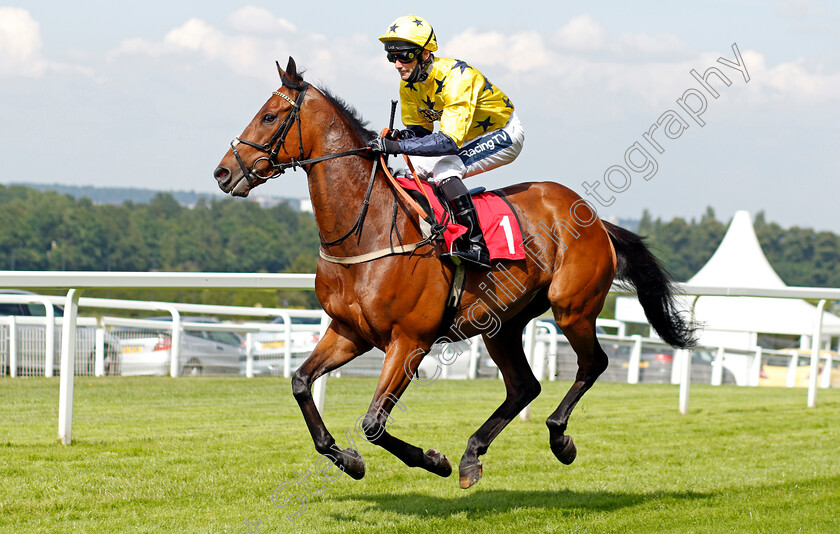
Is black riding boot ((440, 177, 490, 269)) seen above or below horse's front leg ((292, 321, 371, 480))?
above

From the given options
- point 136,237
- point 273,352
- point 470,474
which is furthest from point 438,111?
point 136,237

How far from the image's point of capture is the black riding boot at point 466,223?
4.31 m

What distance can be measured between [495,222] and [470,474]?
4.00ft

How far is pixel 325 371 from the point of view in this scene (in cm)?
430

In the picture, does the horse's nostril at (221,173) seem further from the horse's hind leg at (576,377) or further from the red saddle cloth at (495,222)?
the horse's hind leg at (576,377)

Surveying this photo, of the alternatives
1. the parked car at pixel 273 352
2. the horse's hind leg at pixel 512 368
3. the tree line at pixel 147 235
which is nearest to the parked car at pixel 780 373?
the parked car at pixel 273 352

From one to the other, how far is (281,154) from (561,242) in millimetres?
1609

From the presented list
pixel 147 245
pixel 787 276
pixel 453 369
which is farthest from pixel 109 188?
pixel 453 369

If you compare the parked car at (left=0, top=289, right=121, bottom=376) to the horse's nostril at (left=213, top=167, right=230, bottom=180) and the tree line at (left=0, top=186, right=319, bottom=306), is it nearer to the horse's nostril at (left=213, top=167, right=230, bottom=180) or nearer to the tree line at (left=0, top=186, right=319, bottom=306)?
the horse's nostril at (left=213, top=167, right=230, bottom=180)

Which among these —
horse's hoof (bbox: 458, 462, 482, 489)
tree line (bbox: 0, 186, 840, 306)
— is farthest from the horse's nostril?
tree line (bbox: 0, 186, 840, 306)

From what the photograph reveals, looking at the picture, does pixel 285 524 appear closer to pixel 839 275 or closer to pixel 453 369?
pixel 453 369

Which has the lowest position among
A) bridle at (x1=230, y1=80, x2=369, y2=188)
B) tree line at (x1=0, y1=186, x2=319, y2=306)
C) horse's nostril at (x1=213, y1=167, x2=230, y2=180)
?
tree line at (x1=0, y1=186, x2=319, y2=306)

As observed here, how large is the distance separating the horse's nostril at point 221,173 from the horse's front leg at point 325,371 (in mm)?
870

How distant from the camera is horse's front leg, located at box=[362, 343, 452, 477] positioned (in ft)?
13.2
